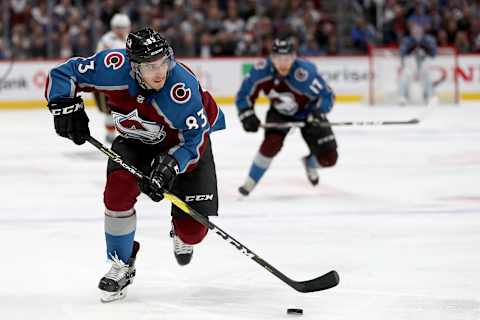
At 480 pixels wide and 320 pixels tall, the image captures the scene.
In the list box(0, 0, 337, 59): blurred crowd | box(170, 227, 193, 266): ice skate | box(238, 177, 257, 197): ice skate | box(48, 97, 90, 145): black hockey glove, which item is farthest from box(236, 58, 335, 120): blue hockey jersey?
box(0, 0, 337, 59): blurred crowd

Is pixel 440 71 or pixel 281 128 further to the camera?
pixel 440 71

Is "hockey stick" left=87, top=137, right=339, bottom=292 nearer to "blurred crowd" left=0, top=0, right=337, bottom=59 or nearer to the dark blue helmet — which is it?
the dark blue helmet

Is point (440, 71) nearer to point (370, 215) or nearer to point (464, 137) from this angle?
point (464, 137)

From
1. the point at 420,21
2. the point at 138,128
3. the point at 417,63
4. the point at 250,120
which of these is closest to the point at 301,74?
the point at 250,120

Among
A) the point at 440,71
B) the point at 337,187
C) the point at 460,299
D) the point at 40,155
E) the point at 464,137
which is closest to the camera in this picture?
the point at 460,299

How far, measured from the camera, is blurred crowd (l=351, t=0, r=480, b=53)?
42.7 feet

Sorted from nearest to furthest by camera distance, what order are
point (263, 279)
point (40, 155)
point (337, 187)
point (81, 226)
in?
1. point (263, 279)
2. point (81, 226)
3. point (337, 187)
4. point (40, 155)

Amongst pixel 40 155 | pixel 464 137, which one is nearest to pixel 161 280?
pixel 40 155

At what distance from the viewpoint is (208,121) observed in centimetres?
357

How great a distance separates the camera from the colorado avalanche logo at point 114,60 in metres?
3.29

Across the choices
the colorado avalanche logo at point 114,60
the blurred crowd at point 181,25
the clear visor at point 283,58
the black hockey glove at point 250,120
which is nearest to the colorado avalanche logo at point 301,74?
the clear visor at point 283,58

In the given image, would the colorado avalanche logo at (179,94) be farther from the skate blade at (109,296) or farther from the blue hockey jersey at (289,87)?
the blue hockey jersey at (289,87)

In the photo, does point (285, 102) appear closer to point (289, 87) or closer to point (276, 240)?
point (289, 87)

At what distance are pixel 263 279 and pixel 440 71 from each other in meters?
8.92
